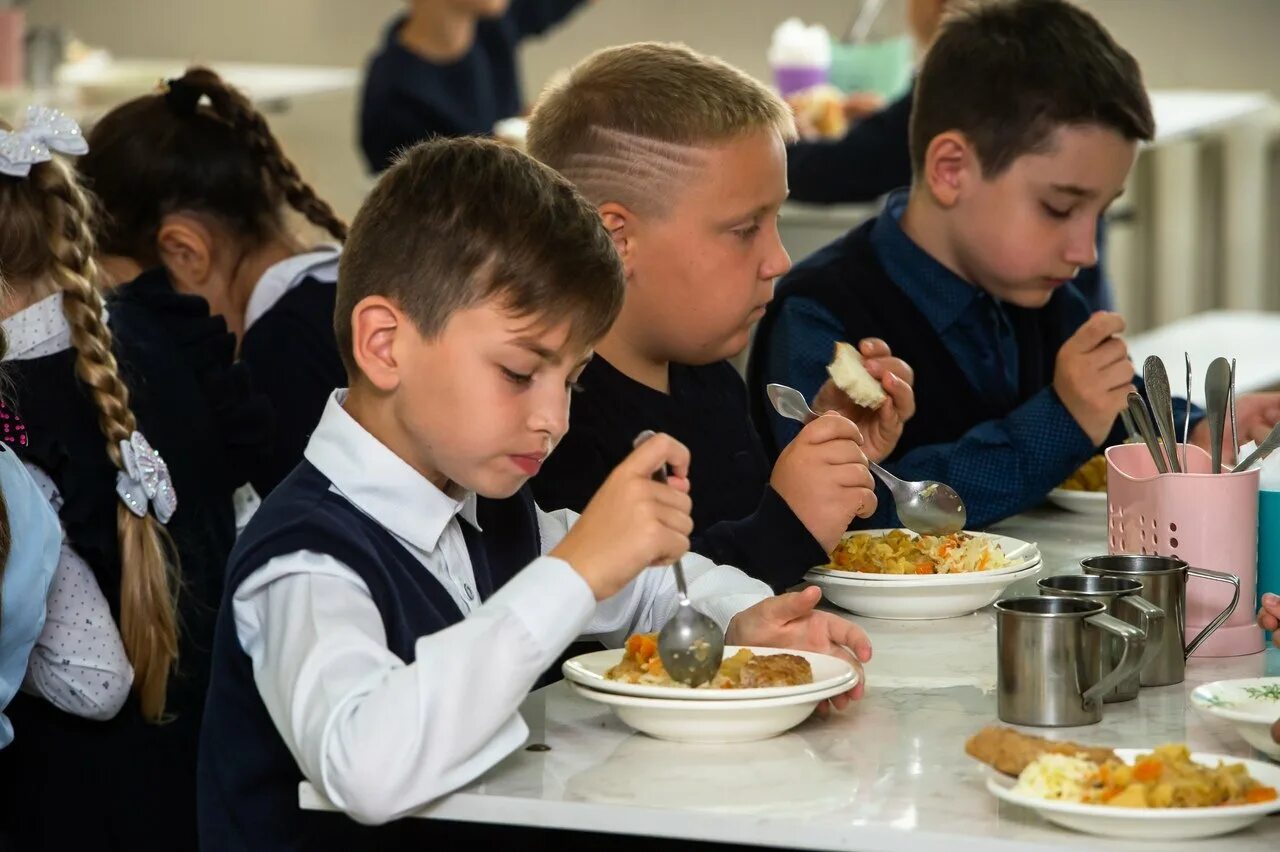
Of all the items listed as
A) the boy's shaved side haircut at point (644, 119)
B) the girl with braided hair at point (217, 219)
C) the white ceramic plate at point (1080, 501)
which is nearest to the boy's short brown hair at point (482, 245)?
the boy's shaved side haircut at point (644, 119)

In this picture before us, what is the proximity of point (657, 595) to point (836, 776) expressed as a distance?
447mm

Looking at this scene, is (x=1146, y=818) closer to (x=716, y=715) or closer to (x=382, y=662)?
(x=716, y=715)

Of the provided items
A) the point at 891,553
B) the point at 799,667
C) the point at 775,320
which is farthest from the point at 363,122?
the point at 799,667

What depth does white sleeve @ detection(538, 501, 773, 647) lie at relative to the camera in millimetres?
1490

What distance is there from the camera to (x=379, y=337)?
1.31m

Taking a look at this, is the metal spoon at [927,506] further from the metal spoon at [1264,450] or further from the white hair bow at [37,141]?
the white hair bow at [37,141]

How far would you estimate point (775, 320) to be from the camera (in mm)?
2145

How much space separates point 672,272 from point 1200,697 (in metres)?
0.77

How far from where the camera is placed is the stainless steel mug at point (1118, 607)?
1.20 metres

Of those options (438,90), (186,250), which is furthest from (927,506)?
(438,90)

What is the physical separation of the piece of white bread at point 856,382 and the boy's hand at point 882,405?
0.01 m

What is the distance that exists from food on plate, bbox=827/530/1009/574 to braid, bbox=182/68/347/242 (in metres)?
1.03

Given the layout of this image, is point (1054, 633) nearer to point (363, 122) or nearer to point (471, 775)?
point (471, 775)

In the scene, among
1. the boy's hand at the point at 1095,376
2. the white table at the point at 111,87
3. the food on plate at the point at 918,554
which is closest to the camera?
the food on plate at the point at 918,554
